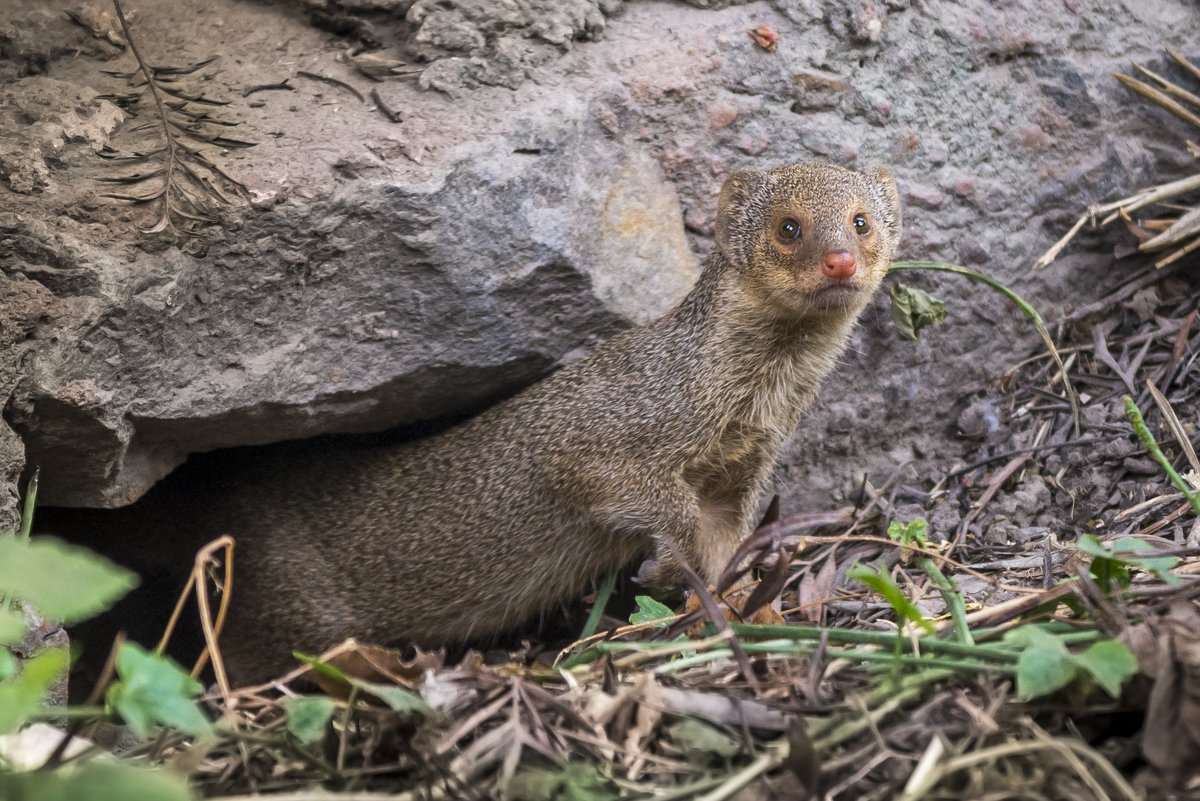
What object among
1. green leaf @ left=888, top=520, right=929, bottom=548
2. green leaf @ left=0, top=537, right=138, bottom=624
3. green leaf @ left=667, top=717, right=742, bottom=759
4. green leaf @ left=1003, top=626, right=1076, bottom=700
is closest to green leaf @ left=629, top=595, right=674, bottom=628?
green leaf @ left=888, top=520, right=929, bottom=548

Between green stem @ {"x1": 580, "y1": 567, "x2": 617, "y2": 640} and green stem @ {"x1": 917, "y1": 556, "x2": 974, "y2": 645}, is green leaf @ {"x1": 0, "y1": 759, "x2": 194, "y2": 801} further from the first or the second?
green stem @ {"x1": 580, "y1": 567, "x2": 617, "y2": 640}

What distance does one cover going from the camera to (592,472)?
11.5 ft

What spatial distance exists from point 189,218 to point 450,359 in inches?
37.2

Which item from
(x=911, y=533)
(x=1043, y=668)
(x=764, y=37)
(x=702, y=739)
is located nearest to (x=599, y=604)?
(x=911, y=533)

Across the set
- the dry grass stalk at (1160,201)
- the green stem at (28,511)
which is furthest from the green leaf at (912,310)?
the green stem at (28,511)

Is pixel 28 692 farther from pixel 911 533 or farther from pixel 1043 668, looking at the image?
pixel 911 533

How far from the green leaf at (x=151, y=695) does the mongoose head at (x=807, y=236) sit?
229 cm

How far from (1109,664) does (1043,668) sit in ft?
0.31

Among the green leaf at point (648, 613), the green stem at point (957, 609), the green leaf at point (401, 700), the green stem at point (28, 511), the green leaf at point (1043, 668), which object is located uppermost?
the green leaf at point (1043, 668)

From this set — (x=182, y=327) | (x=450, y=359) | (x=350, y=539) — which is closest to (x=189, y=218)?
(x=182, y=327)

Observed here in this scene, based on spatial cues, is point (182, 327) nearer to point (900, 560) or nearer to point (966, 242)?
point (900, 560)

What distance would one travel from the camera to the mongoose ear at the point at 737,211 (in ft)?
11.5

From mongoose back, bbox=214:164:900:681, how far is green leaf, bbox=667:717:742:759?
1536 mm

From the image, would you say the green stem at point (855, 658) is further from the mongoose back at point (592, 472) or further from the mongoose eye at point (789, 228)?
the mongoose eye at point (789, 228)
